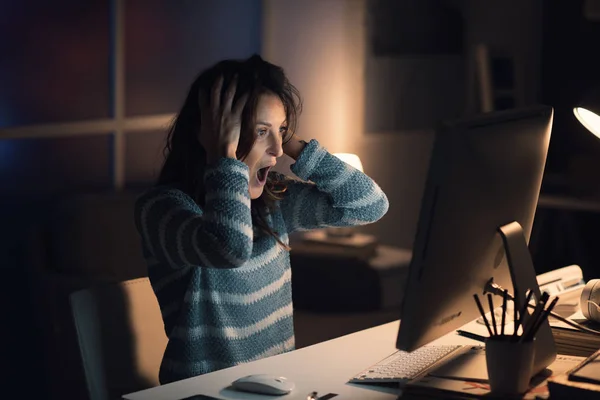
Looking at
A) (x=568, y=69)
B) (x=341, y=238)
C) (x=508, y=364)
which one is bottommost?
(x=341, y=238)

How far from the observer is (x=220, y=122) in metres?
1.93

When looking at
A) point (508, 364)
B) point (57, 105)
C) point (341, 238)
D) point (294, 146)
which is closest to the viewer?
point (508, 364)

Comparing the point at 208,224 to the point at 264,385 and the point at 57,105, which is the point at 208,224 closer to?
the point at 264,385

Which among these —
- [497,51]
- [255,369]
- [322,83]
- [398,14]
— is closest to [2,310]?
[255,369]

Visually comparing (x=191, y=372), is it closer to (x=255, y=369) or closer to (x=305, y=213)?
(x=255, y=369)

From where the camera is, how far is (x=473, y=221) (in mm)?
1379

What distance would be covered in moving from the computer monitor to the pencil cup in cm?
9

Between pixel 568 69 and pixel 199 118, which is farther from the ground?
pixel 568 69

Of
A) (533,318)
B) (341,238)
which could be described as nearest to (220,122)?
(533,318)

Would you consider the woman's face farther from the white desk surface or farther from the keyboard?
the keyboard

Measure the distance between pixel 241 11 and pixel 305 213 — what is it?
1.17m

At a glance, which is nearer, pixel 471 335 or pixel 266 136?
pixel 471 335

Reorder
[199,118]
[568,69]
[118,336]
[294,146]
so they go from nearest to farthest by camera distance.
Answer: [118,336] < [199,118] < [294,146] < [568,69]

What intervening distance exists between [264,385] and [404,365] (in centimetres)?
27
